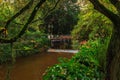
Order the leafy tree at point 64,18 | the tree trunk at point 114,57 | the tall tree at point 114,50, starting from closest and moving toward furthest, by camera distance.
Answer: the tall tree at point 114,50
the tree trunk at point 114,57
the leafy tree at point 64,18

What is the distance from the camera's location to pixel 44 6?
6.54 metres

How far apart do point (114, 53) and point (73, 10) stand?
3105 cm

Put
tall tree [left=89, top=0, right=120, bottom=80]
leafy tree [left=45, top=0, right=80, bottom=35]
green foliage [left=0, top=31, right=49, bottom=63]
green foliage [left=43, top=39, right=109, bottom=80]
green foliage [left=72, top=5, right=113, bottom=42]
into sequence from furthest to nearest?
leafy tree [left=45, top=0, right=80, bottom=35] → green foliage [left=0, top=31, right=49, bottom=63] → green foliage [left=72, top=5, right=113, bottom=42] → tall tree [left=89, top=0, right=120, bottom=80] → green foliage [left=43, top=39, right=109, bottom=80]

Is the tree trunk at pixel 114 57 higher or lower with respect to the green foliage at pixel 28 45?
higher

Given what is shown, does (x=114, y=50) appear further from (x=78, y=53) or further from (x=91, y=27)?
(x=91, y=27)

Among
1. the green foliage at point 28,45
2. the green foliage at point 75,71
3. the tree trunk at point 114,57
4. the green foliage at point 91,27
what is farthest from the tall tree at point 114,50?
the green foliage at point 28,45

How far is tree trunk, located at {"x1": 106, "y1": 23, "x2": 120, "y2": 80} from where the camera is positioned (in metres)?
5.53

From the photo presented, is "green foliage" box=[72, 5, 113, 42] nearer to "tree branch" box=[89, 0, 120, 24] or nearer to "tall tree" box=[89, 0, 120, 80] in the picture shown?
"tall tree" box=[89, 0, 120, 80]

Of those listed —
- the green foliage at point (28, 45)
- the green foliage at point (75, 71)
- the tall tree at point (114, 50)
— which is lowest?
the green foliage at point (28, 45)

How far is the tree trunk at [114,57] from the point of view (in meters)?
5.53

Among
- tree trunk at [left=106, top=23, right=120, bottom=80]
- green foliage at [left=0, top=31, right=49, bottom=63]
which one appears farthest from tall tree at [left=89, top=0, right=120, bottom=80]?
green foliage at [left=0, top=31, right=49, bottom=63]

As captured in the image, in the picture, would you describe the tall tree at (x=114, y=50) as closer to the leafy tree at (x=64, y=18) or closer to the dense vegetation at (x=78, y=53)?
the dense vegetation at (x=78, y=53)

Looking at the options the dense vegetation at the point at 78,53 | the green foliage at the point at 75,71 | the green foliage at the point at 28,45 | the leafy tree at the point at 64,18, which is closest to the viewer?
the dense vegetation at the point at 78,53

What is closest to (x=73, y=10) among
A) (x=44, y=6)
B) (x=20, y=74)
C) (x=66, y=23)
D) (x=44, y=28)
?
(x=66, y=23)
